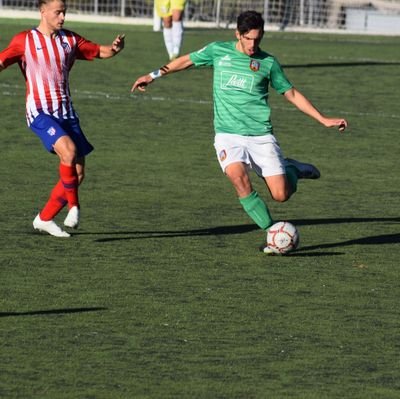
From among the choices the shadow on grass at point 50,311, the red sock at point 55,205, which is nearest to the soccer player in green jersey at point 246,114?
the red sock at point 55,205

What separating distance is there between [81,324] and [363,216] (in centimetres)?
498

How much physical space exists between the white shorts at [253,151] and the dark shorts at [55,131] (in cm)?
115

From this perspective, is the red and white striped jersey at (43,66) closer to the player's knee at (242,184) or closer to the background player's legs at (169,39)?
the player's knee at (242,184)

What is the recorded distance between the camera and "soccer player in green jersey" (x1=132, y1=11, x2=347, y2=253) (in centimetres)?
1120

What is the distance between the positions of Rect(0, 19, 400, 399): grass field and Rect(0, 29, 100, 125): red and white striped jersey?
1.07 m

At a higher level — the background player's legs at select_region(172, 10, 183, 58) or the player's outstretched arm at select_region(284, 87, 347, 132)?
the player's outstretched arm at select_region(284, 87, 347, 132)

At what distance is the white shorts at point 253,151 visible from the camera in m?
11.2

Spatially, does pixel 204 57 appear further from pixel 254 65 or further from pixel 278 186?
pixel 278 186

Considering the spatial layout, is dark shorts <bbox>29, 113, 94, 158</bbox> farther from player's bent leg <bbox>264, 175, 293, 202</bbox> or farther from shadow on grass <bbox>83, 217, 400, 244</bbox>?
player's bent leg <bbox>264, 175, 293, 202</bbox>

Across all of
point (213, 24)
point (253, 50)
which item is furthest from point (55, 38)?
point (213, 24)

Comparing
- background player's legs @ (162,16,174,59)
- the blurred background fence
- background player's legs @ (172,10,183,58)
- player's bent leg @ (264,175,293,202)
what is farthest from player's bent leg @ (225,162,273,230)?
the blurred background fence

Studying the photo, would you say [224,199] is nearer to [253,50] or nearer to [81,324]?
[253,50]

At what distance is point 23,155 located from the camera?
16.4 metres

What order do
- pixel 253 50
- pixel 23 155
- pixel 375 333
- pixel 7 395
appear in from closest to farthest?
1. pixel 7 395
2. pixel 375 333
3. pixel 253 50
4. pixel 23 155
